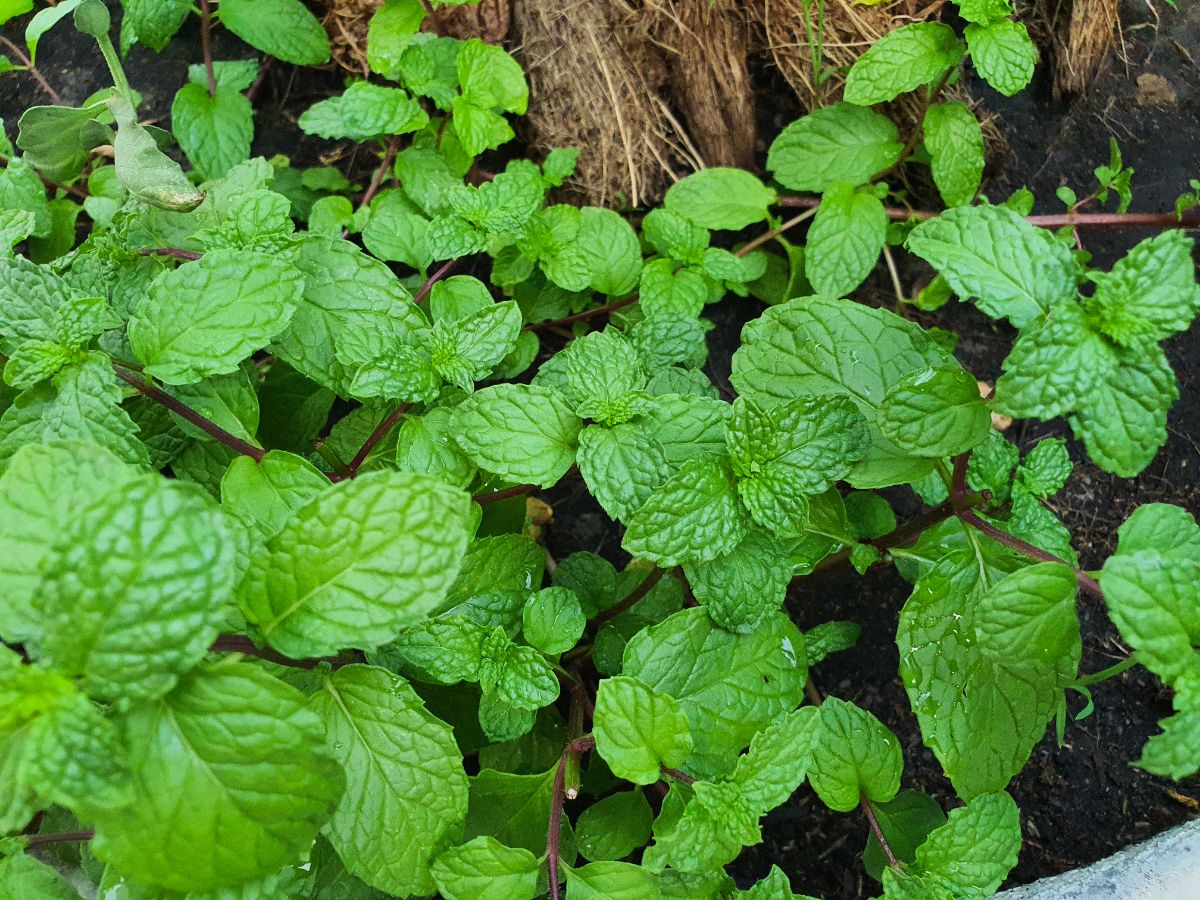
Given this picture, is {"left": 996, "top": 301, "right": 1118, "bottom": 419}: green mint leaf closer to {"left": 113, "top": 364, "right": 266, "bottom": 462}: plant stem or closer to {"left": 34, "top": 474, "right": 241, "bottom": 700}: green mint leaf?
{"left": 34, "top": 474, "right": 241, "bottom": 700}: green mint leaf

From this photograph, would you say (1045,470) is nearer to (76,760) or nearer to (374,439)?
(374,439)

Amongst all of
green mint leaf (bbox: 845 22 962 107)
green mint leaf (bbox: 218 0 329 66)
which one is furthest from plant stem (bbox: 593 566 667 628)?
green mint leaf (bbox: 218 0 329 66)

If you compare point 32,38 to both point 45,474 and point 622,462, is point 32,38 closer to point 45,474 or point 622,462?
point 45,474

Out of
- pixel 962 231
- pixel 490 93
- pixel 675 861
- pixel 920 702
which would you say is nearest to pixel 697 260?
pixel 490 93

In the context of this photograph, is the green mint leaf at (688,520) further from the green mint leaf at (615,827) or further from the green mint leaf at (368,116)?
the green mint leaf at (368,116)

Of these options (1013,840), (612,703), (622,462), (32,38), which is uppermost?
(32,38)

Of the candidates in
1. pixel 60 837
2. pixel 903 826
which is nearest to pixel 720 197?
pixel 903 826
